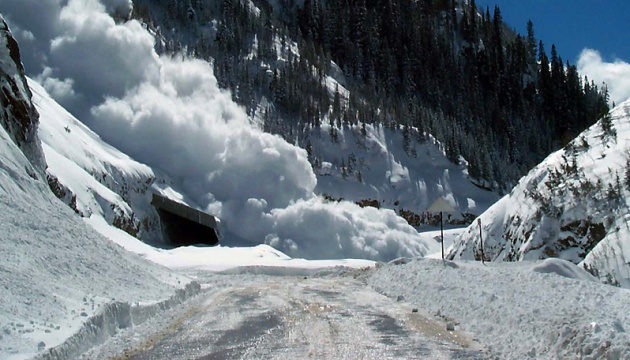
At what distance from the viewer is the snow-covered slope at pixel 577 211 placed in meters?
15.1

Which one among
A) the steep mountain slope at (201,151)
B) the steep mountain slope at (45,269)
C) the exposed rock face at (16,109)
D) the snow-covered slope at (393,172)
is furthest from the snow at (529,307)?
the snow-covered slope at (393,172)

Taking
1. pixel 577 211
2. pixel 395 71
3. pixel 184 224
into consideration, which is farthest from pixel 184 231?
pixel 395 71

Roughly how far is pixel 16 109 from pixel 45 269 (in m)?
11.0

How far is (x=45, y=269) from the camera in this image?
10773 mm

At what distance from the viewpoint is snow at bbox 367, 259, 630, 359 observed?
7324mm

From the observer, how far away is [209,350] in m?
8.72

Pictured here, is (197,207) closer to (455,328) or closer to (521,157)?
(455,328)

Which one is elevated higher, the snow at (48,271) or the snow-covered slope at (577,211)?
the snow-covered slope at (577,211)

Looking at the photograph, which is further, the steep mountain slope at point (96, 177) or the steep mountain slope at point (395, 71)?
the steep mountain slope at point (395, 71)

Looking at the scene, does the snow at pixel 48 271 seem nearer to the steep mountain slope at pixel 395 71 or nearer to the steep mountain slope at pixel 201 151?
the steep mountain slope at pixel 201 151

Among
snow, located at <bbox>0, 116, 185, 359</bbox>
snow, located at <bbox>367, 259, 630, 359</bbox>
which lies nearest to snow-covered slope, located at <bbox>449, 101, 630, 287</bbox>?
snow, located at <bbox>367, 259, 630, 359</bbox>

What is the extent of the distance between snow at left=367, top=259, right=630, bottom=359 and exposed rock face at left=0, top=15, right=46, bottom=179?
42.6ft

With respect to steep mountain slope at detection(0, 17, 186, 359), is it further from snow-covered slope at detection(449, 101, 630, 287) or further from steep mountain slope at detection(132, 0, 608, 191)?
steep mountain slope at detection(132, 0, 608, 191)

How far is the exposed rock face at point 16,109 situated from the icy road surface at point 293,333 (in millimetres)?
9171
